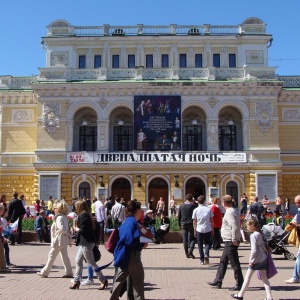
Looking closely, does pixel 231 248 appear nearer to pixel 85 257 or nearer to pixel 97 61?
pixel 85 257

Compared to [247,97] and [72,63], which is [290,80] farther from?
[72,63]

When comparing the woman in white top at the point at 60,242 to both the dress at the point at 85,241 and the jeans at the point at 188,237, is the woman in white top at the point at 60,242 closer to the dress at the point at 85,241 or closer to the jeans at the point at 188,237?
A: the dress at the point at 85,241

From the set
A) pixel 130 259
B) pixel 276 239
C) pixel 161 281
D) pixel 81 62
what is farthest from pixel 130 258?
pixel 81 62

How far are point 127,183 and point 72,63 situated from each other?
39.3 ft

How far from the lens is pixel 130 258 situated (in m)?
9.62

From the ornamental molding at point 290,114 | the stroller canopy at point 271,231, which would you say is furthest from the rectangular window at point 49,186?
the stroller canopy at point 271,231

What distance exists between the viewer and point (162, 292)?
38.9 feet

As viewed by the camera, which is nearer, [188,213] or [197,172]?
[188,213]

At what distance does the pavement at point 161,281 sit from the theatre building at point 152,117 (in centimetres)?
2110

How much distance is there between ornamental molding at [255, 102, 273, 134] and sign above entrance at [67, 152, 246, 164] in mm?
2915

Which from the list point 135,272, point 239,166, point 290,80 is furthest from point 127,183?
point 135,272

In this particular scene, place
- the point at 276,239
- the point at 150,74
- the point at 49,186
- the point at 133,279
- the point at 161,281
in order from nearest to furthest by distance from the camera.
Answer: the point at 133,279
the point at 161,281
the point at 276,239
the point at 49,186
the point at 150,74

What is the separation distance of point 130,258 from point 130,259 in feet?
0.08

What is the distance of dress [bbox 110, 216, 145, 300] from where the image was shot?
9.52 metres
